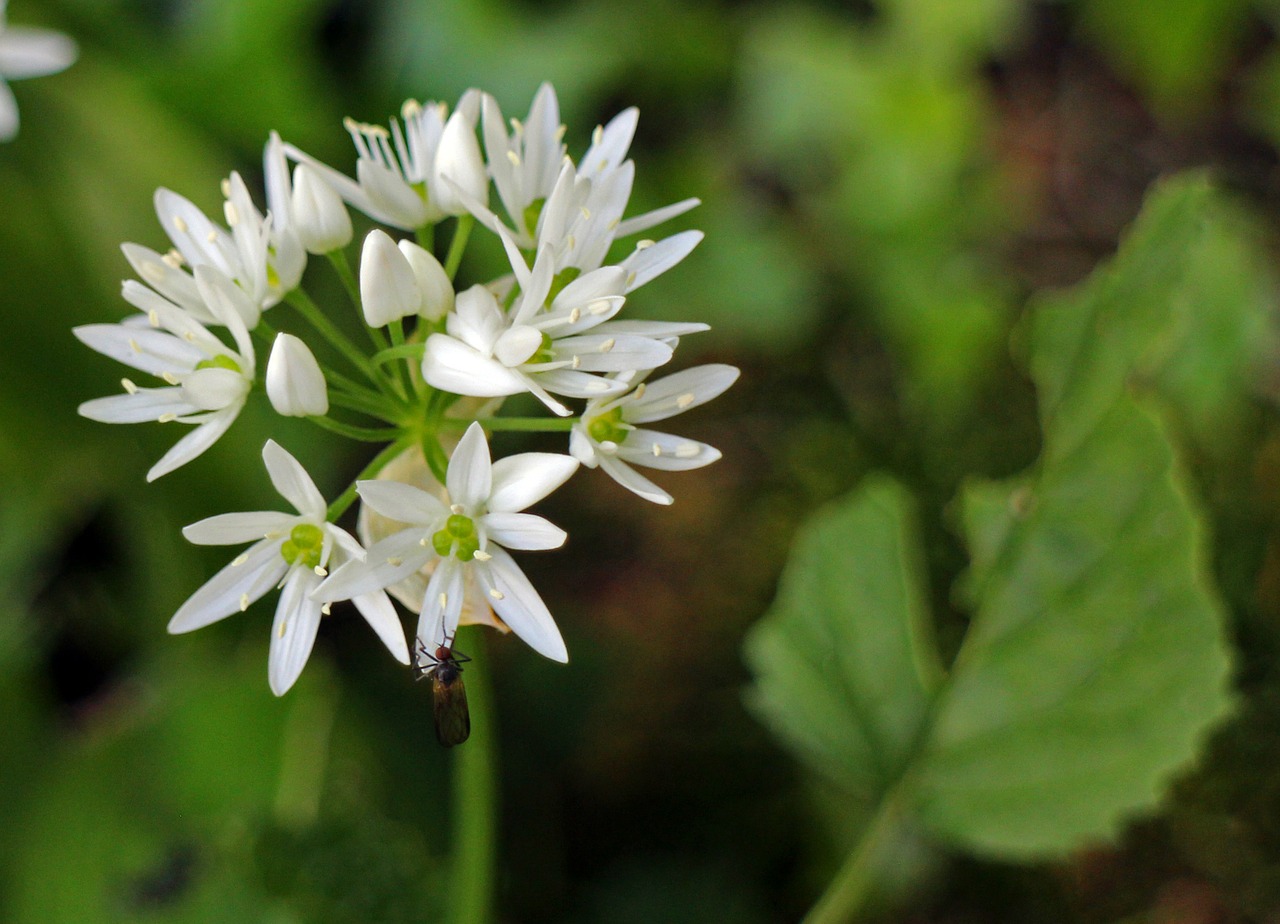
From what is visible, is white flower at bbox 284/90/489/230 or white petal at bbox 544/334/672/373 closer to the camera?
white petal at bbox 544/334/672/373

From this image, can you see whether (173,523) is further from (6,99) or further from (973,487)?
(973,487)

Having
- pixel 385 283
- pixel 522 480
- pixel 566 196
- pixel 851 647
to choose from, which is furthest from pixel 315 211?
pixel 851 647

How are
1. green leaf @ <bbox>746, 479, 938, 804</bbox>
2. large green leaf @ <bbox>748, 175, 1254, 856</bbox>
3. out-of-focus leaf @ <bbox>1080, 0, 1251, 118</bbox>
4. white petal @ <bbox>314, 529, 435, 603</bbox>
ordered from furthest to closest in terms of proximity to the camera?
out-of-focus leaf @ <bbox>1080, 0, 1251, 118</bbox> < green leaf @ <bbox>746, 479, 938, 804</bbox> < large green leaf @ <bbox>748, 175, 1254, 856</bbox> < white petal @ <bbox>314, 529, 435, 603</bbox>

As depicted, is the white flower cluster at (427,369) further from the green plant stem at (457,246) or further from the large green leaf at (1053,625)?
the large green leaf at (1053,625)

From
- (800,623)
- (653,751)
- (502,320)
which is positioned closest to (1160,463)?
(800,623)

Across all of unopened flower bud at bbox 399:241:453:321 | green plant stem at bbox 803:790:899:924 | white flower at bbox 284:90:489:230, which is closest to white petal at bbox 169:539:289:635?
unopened flower bud at bbox 399:241:453:321

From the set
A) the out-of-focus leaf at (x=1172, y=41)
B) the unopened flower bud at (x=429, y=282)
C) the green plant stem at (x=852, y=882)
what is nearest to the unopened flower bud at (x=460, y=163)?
the unopened flower bud at (x=429, y=282)

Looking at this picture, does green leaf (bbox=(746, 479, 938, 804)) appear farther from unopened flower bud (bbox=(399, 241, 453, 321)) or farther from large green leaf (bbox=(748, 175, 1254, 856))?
Answer: unopened flower bud (bbox=(399, 241, 453, 321))

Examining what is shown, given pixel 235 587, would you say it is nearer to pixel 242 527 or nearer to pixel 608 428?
pixel 242 527
